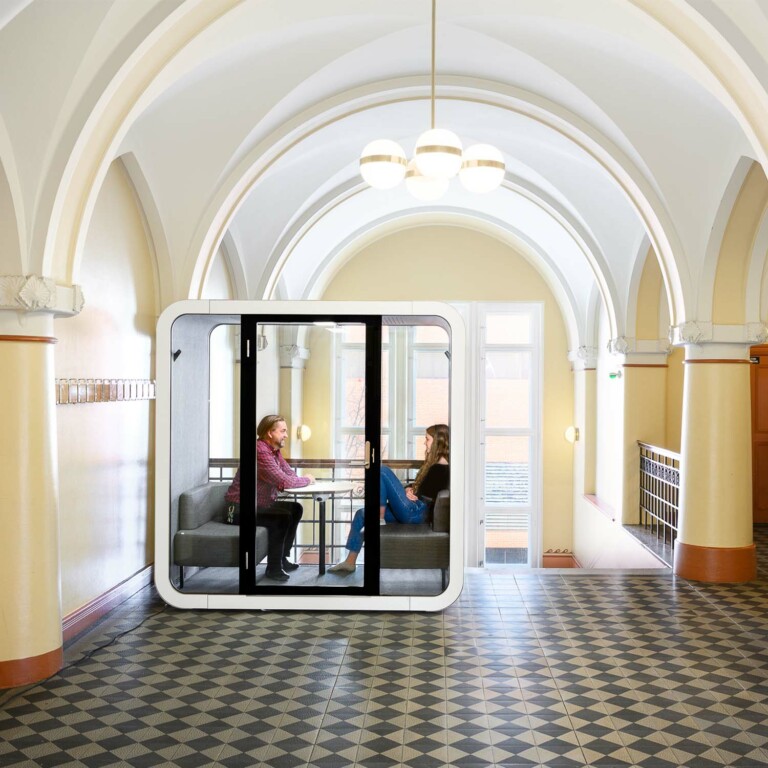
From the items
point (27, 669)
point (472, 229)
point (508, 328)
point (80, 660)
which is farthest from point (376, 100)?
point (508, 328)

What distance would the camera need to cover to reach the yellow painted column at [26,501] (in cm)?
542

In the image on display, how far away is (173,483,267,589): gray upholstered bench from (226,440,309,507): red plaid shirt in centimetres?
26

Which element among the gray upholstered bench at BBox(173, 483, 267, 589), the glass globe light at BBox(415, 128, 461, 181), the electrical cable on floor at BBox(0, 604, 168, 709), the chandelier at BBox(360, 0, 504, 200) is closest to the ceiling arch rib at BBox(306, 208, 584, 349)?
the gray upholstered bench at BBox(173, 483, 267, 589)

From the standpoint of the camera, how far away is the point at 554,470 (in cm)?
1534

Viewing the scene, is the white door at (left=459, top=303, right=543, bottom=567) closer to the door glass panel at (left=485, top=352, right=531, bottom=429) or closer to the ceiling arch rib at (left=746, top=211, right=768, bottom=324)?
the door glass panel at (left=485, top=352, right=531, bottom=429)

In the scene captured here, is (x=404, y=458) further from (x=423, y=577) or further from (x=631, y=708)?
(x=631, y=708)

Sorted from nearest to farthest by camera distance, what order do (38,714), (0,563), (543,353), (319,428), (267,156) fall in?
(38,714) < (0,563) < (319,428) < (267,156) < (543,353)

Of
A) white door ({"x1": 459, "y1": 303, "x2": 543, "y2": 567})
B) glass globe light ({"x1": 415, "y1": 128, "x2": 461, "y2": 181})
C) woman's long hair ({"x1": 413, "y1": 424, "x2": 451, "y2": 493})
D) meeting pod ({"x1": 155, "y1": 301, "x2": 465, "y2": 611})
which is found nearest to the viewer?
glass globe light ({"x1": 415, "y1": 128, "x2": 461, "y2": 181})

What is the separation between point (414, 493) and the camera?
7.20 metres

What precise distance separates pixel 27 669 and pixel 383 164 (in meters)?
3.80

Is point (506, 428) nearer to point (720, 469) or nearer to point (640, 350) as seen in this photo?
point (640, 350)

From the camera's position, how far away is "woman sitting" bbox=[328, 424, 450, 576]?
7.10m

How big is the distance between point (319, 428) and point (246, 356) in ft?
2.62

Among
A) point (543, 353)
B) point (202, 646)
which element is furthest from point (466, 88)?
point (543, 353)
